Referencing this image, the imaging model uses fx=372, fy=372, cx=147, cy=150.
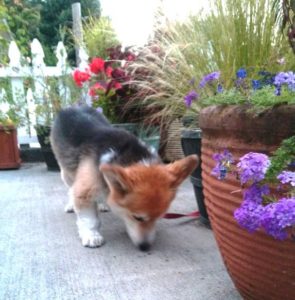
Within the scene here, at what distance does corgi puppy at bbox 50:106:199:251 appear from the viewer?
2242 mm

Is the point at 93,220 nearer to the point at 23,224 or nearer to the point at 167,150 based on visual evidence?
the point at 23,224

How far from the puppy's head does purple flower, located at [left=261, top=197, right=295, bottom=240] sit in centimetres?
125

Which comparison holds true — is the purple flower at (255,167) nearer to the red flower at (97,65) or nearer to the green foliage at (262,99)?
the green foliage at (262,99)

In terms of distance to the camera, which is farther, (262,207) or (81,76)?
(81,76)

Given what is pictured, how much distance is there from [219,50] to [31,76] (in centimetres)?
370

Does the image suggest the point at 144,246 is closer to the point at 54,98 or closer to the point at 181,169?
the point at 181,169

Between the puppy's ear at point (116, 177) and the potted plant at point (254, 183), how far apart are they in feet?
2.28

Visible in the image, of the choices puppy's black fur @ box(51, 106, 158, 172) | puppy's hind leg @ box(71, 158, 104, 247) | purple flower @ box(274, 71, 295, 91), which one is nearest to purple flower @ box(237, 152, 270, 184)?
purple flower @ box(274, 71, 295, 91)

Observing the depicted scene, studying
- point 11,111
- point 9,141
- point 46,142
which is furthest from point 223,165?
point 11,111

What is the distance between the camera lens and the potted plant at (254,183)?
1098 mm

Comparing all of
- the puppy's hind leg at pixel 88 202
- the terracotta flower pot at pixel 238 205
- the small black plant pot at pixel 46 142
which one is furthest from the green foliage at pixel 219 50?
the small black plant pot at pixel 46 142

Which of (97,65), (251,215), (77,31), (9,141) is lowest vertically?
(9,141)

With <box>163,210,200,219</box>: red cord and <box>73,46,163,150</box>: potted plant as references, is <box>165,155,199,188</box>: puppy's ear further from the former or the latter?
<box>73,46,163,150</box>: potted plant

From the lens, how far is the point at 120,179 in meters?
2.19
